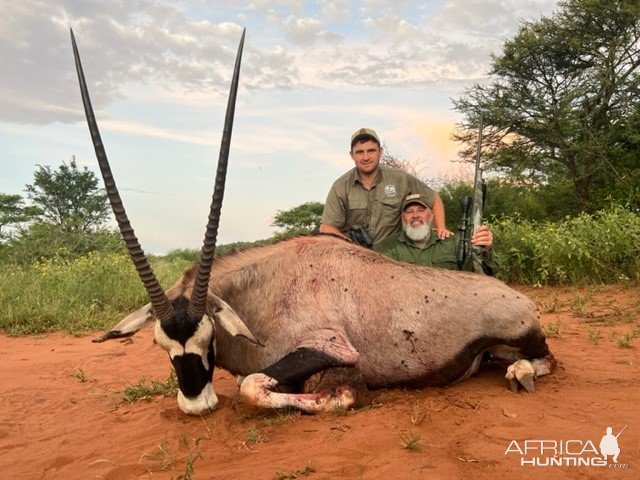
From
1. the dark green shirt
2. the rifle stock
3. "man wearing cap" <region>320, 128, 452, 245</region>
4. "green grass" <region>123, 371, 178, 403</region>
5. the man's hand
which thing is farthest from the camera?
"man wearing cap" <region>320, 128, 452, 245</region>

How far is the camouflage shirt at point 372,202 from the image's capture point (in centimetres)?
659

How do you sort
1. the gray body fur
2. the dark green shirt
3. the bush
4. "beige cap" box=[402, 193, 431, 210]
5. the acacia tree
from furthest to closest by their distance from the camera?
the acacia tree < the bush < "beige cap" box=[402, 193, 431, 210] < the dark green shirt < the gray body fur

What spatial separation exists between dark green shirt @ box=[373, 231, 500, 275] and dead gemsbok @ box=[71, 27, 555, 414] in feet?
3.98

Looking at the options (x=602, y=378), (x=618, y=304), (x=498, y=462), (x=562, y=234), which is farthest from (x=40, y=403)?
(x=562, y=234)

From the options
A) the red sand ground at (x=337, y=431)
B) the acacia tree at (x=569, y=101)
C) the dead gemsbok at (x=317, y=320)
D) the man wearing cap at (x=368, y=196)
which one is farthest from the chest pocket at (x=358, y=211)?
the acacia tree at (x=569, y=101)

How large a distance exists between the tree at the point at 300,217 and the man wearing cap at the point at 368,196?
2132 centimetres

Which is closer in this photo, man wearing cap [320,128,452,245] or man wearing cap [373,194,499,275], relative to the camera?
man wearing cap [373,194,499,275]

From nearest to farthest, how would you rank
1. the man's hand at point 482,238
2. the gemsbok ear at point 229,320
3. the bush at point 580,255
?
1. the gemsbok ear at point 229,320
2. the man's hand at point 482,238
3. the bush at point 580,255

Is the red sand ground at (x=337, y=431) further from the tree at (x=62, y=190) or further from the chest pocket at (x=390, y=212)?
the tree at (x=62, y=190)

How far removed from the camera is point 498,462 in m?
2.96

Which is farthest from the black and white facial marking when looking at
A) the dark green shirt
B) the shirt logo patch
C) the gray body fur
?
the shirt logo patch

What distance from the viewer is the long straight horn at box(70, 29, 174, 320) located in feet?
12.3

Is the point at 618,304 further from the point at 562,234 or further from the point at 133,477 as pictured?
the point at 133,477

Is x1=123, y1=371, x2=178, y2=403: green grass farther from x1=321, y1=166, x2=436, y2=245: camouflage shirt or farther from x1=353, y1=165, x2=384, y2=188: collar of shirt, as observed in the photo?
x1=353, y1=165, x2=384, y2=188: collar of shirt
